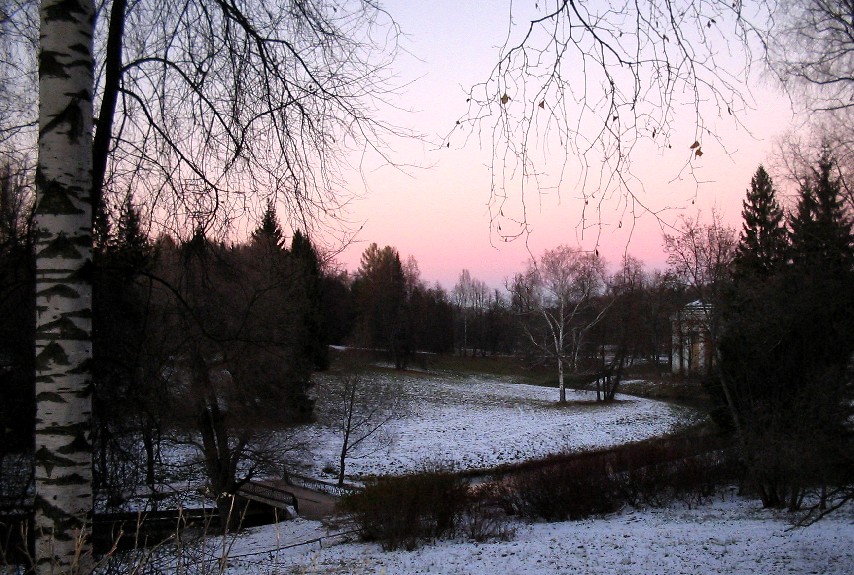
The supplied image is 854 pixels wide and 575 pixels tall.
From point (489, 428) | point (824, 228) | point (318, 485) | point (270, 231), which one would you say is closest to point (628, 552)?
point (824, 228)

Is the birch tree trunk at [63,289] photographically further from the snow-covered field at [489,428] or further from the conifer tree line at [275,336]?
the snow-covered field at [489,428]

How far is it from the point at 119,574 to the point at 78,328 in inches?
72.0

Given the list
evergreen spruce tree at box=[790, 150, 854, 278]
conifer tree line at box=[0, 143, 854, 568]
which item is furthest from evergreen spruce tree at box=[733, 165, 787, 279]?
evergreen spruce tree at box=[790, 150, 854, 278]

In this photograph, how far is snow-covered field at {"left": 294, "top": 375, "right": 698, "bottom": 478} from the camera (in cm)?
2556

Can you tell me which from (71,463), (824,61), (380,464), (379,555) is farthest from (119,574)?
(380,464)

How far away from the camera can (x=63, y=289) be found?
2.90m

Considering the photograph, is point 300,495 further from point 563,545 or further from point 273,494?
point 563,545

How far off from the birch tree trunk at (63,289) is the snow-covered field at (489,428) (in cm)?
1601

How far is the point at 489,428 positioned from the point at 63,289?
97.1 feet

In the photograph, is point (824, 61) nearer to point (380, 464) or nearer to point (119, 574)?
point (119, 574)

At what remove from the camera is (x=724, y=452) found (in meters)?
18.4

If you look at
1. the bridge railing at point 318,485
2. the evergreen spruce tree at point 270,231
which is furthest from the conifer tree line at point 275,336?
the bridge railing at point 318,485

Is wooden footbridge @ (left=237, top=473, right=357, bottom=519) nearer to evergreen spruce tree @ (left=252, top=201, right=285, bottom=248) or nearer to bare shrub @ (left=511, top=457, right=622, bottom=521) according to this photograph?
bare shrub @ (left=511, top=457, right=622, bottom=521)

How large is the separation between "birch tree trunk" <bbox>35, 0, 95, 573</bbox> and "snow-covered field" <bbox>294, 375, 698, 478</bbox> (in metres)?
16.0
